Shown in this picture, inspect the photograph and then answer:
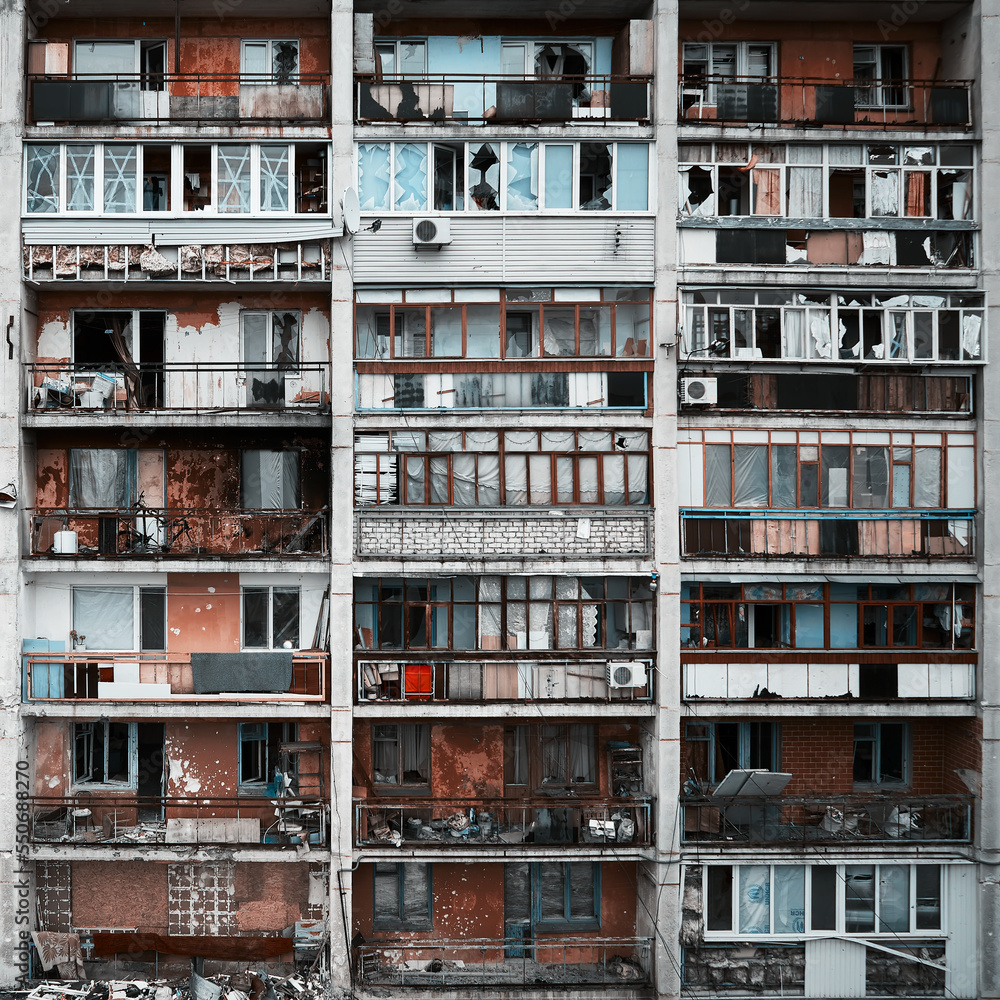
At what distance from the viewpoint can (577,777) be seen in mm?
18391

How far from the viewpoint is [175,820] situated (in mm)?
17281

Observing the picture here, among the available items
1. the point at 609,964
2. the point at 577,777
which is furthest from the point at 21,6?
the point at 609,964

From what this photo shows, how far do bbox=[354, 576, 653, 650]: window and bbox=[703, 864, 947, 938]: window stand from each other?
528cm

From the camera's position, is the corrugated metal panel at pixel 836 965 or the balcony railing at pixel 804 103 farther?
the balcony railing at pixel 804 103

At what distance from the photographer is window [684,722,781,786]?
721 inches

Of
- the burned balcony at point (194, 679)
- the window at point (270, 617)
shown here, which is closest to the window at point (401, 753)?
the burned balcony at point (194, 679)

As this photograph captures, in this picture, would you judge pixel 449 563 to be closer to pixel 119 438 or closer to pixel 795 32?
pixel 119 438

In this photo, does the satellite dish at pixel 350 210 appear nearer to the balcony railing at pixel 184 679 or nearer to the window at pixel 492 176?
the window at pixel 492 176

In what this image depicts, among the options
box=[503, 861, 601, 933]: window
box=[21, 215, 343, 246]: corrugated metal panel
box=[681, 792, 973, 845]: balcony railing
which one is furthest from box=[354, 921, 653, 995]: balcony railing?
box=[21, 215, 343, 246]: corrugated metal panel

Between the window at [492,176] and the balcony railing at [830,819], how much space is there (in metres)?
12.4

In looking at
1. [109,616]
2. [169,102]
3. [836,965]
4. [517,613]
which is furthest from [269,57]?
[836,965]

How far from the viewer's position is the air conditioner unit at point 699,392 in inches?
677

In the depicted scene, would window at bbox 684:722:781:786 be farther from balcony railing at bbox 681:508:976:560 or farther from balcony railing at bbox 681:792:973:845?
balcony railing at bbox 681:508:976:560

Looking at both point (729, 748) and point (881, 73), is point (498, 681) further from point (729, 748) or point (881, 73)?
point (881, 73)
